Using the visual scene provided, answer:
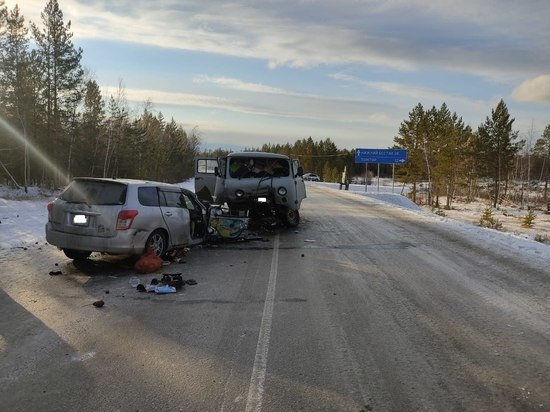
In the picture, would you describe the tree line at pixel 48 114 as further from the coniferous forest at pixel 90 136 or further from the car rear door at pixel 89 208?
the car rear door at pixel 89 208

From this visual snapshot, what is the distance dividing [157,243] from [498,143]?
6167 centimetres

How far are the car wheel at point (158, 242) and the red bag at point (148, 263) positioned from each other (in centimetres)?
25

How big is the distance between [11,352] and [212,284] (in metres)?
3.39

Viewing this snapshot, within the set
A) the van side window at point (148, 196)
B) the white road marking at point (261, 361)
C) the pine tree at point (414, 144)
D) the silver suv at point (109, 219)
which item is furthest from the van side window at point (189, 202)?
the pine tree at point (414, 144)

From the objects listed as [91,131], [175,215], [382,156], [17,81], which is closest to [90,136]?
[91,131]

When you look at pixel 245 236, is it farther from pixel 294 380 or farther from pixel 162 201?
pixel 294 380

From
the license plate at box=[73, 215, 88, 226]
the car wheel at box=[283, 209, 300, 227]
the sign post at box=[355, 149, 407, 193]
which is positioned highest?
the sign post at box=[355, 149, 407, 193]

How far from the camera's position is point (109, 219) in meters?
8.17

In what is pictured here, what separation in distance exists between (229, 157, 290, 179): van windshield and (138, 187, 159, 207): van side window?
215 inches

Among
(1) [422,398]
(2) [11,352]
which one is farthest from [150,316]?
(1) [422,398]

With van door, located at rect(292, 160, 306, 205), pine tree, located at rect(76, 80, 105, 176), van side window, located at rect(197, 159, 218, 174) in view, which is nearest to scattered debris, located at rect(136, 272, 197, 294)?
van door, located at rect(292, 160, 306, 205)

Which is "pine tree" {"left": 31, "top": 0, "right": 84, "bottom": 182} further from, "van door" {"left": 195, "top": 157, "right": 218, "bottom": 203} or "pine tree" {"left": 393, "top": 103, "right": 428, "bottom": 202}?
"pine tree" {"left": 393, "top": 103, "right": 428, "bottom": 202}

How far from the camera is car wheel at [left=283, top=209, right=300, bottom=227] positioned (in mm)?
14909

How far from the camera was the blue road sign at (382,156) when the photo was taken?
46.9 meters
